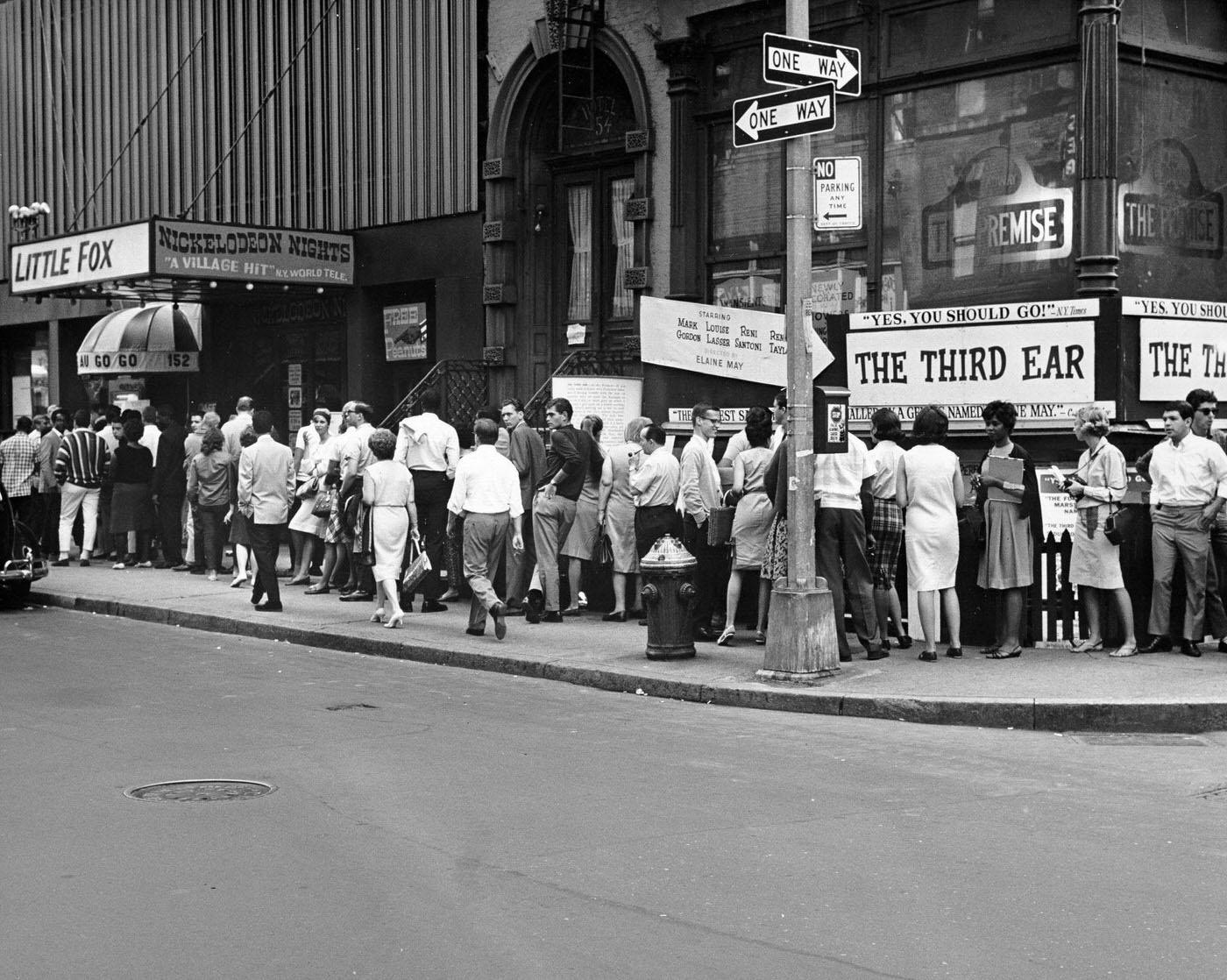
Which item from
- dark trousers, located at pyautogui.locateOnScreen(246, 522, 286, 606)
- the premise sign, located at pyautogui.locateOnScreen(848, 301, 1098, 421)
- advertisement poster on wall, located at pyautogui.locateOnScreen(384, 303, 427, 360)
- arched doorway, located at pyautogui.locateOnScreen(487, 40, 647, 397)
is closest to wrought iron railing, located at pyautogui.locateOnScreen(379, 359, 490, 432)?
Result: arched doorway, located at pyautogui.locateOnScreen(487, 40, 647, 397)

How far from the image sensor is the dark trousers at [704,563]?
44.0ft

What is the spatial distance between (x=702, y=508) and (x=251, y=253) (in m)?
10.5

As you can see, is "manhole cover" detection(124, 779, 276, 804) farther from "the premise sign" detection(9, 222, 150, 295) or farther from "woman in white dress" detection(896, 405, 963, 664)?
"the premise sign" detection(9, 222, 150, 295)

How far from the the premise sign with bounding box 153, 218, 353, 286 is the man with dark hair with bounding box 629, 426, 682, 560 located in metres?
9.54

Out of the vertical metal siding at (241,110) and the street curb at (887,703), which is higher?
the vertical metal siding at (241,110)

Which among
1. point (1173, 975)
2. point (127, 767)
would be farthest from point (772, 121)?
point (1173, 975)

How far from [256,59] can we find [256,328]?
4219 millimetres

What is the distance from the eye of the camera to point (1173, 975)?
496 centimetres

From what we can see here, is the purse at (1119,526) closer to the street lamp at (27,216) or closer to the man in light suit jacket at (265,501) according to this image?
the man in light suit jacket at (265,501)

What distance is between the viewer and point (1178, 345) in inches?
552

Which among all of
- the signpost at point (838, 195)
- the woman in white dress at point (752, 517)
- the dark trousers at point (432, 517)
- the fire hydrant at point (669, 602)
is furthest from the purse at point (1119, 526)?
the dark trousers at point (432, 517)

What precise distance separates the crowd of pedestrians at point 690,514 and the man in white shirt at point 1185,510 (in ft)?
0.05

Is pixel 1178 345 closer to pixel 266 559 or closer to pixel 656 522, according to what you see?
pixel 656 522

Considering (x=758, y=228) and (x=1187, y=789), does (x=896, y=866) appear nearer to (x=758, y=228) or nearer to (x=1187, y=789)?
(x=1187, y=789)
